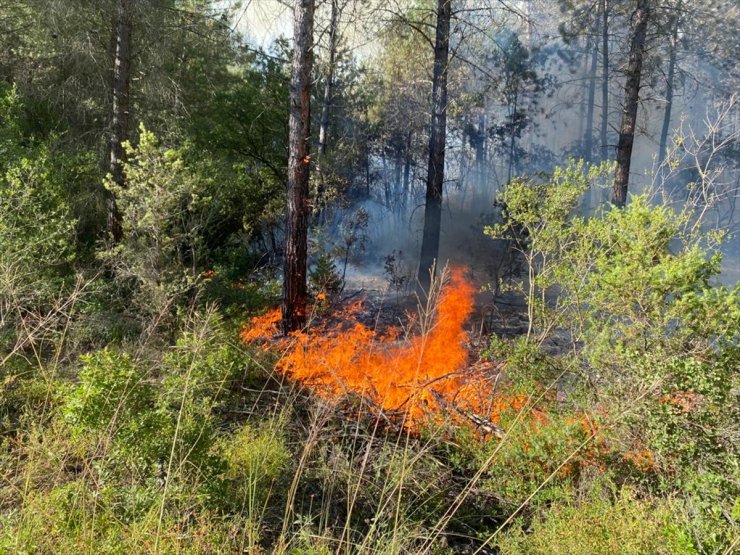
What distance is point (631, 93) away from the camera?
8.56 meters

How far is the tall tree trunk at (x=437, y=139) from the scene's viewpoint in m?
8.70

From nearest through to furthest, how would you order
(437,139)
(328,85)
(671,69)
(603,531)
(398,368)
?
(603,531)
(398,368)
(437,139)
(328,85)
(671,69)

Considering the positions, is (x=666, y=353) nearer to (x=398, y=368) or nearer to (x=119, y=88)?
(x=398, y=368)

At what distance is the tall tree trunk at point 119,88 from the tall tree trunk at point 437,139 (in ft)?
18.6

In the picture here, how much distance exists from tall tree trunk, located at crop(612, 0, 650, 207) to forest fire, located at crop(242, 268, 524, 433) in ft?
13.1

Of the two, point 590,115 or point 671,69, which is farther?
point 590,115

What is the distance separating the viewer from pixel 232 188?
10422mm

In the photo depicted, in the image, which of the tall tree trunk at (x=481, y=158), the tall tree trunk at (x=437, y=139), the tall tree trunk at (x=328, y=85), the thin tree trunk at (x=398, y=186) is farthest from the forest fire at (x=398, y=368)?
the tall tree trunk at (x=481, y=158)

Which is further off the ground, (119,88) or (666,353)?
(119,88)

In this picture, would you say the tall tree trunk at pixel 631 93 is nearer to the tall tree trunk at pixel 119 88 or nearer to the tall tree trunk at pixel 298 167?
the tall tree trunk at pixel 298 167

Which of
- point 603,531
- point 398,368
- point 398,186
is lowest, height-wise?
point 398,368

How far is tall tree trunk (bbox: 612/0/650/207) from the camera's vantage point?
325 inches

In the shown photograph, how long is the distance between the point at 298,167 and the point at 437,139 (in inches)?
152

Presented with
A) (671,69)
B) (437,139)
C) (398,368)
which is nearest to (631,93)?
(437,139)
